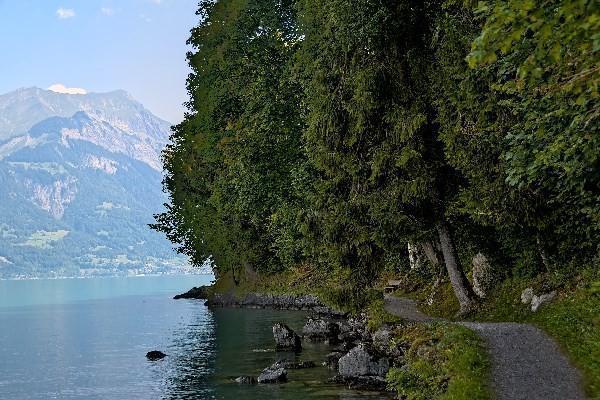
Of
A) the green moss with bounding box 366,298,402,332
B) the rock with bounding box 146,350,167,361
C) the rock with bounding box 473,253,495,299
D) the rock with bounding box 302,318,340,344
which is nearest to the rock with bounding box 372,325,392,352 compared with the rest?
the green moss with bounding box 366,298,402,332

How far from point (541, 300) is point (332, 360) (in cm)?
991

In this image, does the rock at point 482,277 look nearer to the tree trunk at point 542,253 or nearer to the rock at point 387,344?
the tree trunk at point 542,253

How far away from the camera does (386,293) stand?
164 ft

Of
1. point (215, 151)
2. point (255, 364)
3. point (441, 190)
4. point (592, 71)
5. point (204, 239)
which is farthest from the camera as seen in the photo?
point (204, 239)

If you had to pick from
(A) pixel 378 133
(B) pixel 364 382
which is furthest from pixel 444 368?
(A) pixel 378 133

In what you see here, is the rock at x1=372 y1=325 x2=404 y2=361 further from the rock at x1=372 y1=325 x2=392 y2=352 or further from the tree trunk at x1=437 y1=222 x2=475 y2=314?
the tree trunk at x1=437 y1=222 x2=475 y2=314

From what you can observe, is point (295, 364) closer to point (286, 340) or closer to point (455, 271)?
point (286, 340)

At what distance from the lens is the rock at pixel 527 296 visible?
94.1 ft

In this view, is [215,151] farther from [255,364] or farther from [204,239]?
[255,364]

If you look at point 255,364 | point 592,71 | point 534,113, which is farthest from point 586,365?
point 255,364

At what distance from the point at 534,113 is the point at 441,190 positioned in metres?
12.9

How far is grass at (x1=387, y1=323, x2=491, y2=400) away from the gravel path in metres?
0.42

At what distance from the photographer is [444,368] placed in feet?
65.4

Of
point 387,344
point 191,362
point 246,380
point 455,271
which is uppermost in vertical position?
point 455,271
